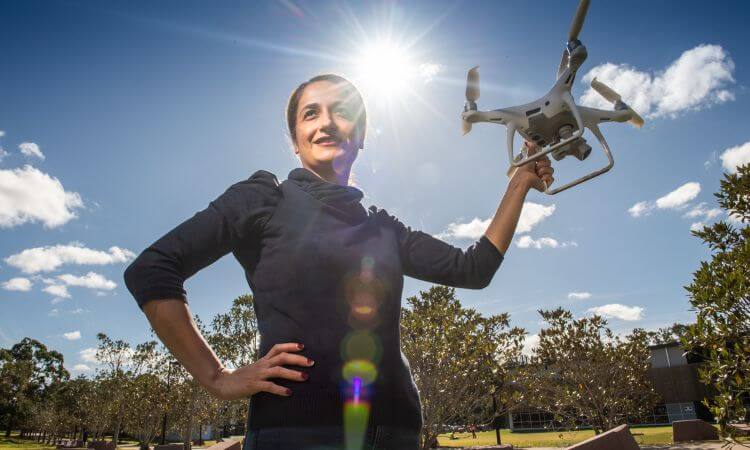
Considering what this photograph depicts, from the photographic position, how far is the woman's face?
5.68 ft

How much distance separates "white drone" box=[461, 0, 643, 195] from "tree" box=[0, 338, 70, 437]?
81.3 metres

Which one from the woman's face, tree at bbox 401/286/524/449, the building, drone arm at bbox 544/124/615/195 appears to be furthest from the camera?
the building

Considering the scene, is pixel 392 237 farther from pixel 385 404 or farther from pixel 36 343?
pixel 36 343

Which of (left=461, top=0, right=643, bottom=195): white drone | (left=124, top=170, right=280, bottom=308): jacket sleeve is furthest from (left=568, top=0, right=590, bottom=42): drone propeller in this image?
(left=124, top=170, right=280, bottom=308): jacket sleeve

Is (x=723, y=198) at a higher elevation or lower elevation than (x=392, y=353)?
higher

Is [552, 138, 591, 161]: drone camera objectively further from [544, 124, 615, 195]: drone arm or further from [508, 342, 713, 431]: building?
[508, 342, 713, 431]: building

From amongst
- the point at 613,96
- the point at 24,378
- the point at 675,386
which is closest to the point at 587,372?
the point at 613,96

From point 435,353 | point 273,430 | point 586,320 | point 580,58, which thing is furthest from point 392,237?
point 586,320

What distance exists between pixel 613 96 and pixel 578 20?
0.37 meters

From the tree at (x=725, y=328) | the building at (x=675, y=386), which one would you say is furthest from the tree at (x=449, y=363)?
the building at (x=675, y=386)

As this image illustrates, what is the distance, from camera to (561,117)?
5.23 ft

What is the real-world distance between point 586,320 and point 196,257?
18816 millimetres

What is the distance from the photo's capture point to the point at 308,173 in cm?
159

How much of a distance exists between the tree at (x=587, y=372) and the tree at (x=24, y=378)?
74.4m
